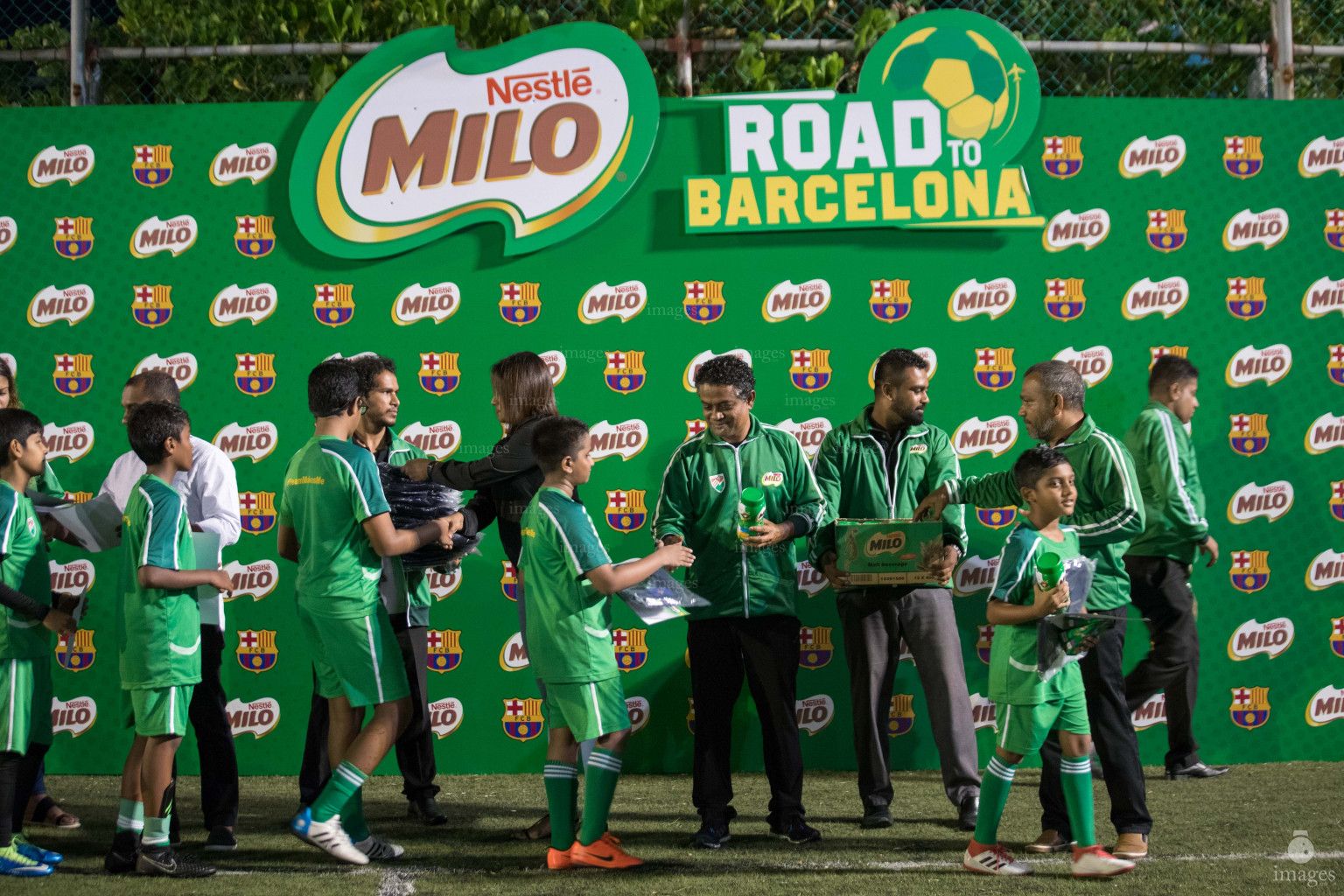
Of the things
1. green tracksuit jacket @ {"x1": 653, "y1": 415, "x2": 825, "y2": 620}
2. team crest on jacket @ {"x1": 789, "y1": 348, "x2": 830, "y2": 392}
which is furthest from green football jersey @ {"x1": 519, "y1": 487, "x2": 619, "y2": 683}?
team crest on jacket @ {"x1": 789, "y1": 348, "x2": 830, "y2": 392}

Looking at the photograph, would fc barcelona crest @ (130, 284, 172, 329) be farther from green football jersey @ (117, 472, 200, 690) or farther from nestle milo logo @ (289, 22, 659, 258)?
green football jersey @ (117, 472, 200, 690)

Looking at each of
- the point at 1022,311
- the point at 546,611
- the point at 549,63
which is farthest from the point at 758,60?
the point at 546,611

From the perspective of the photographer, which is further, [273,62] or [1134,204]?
[273,62]

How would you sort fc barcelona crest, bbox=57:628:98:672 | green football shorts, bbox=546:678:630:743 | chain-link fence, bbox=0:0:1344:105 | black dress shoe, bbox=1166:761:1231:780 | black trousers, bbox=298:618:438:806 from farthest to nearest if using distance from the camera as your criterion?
chain-link fence, bbox=0:0:1344:105, fc barcelona crest, bbox=57:628:98:672, black dress shoe, bbox=1166:761:1231:780, black trousers, bbox=298:618:438:806, green football shorts, bbox=546:678:630:743

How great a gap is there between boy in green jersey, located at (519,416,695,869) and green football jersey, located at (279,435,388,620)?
58cm

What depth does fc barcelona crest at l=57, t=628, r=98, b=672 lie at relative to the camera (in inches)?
217

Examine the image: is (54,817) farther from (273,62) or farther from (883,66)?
(883,66)

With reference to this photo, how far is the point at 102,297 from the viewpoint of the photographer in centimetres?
561

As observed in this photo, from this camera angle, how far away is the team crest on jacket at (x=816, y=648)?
555 centimetres

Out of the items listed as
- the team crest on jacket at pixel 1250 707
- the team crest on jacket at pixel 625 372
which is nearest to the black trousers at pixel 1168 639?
the team crest on jacket at pixel 1250 707

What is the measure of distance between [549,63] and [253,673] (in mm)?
3516

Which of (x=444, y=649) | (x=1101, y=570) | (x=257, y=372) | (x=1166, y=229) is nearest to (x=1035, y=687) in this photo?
(x=1101, y=570)

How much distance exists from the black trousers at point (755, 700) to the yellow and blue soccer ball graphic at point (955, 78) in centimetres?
296

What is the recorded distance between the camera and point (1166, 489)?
16.5 ft
